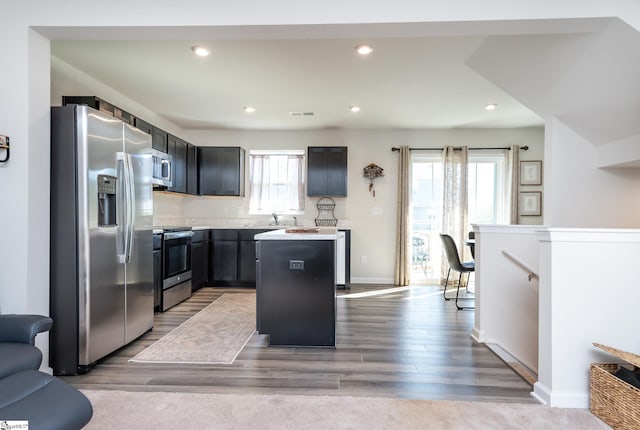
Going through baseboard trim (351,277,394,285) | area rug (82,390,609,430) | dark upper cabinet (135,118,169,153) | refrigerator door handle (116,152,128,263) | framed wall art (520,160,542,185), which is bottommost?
baseboard trim (351,277,394,285)

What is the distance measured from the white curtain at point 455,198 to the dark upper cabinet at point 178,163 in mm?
4124

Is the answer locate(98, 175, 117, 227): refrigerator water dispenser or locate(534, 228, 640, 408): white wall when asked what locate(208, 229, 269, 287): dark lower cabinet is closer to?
locate(98, 175, 117, 227): refrigerator water dispenser

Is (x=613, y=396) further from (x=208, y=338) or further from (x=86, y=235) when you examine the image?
(x=86, y=235)

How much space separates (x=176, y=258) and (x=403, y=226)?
3439 mm

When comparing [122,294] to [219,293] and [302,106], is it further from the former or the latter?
[302,106]

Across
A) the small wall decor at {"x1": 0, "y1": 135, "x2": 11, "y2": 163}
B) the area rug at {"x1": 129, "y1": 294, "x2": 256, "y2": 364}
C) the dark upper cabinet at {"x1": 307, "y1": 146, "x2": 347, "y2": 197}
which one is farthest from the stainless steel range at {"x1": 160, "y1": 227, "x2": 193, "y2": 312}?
the dark upper cabinet at {"x1": 307, "y1": 146, "x2": 347, "y2": 197}

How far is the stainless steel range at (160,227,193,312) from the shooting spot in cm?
392

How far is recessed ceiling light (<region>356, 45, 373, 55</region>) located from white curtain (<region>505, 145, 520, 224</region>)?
12.2ft

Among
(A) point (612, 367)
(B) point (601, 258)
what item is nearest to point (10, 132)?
(B) point (601, 258)

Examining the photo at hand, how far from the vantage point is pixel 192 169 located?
17.7 feet

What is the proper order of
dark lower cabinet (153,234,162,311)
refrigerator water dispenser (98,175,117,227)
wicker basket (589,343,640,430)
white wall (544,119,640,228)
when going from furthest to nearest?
dark lower cabinet (153,234,162,311) → white wall (544,119,640,228) → refrigerator water dispenser (98,175,117,227) → wicker basket (589,343,640,430)

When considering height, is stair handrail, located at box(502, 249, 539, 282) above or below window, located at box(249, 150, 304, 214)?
below

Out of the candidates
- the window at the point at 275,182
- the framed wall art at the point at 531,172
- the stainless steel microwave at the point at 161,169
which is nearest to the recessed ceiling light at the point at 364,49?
the stainless steel microwave at the point at 161,169

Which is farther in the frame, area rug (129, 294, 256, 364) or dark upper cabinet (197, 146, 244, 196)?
dark upper cabinet (197, 146, 244, 196)
